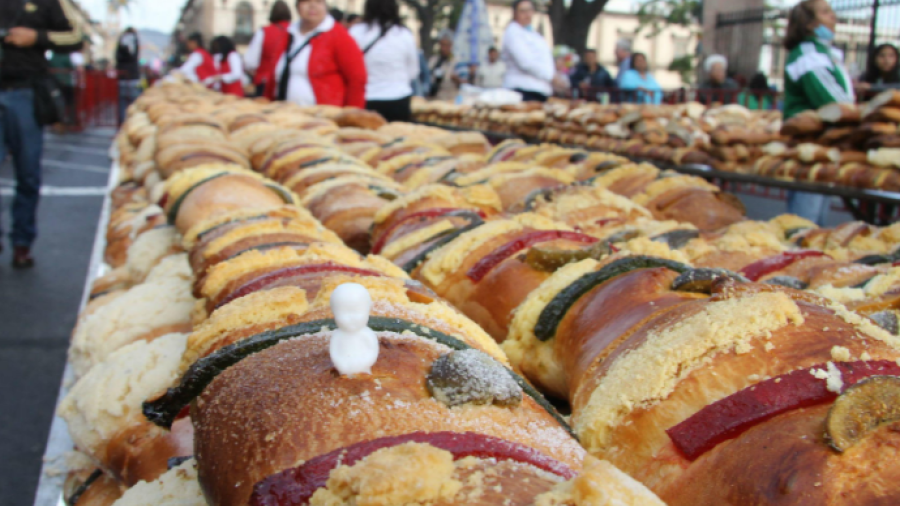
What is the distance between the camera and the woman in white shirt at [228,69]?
37.4 feet

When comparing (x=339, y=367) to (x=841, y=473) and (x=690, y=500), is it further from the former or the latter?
(x=841, y=473)

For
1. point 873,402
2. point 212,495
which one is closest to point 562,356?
point 873,402

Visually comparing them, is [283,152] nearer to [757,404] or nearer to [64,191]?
[757,404]

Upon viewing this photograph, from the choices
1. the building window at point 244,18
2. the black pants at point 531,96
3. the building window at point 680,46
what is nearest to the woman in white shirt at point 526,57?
the black pants at point 531,96

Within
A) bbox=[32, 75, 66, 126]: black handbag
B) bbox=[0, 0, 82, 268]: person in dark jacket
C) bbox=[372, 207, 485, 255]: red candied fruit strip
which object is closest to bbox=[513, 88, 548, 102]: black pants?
bbox=[0, 0, 82, 268]: person in dark jacket

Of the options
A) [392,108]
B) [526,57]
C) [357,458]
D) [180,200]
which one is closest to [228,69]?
[392,108]

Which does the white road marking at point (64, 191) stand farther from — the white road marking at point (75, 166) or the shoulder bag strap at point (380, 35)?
the shoulder bag strap at point (380, 35)

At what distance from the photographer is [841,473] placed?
29.8 inches

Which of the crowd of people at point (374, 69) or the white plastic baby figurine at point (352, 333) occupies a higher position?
the crowd of people at point (374, 69)

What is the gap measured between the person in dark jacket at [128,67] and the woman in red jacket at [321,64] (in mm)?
12227

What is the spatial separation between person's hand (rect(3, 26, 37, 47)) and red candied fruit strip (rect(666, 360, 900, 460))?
563cm

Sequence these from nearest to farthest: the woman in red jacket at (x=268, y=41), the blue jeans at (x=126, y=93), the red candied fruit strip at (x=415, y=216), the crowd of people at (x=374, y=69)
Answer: the red candied fruit strip at (x=415, y=216), the crowd of people at (x=374, y=69), the woman in red jacket at (x=268, y=41), the blue jeans at (x=126, y=93)

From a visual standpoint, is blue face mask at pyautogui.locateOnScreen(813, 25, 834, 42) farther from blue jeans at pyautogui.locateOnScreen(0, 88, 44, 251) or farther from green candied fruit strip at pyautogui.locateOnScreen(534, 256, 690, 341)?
blue jeans at pyautogui.locateOnScreen(0, 88, 44, 251)

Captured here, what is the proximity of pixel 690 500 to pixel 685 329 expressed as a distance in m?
0.25
